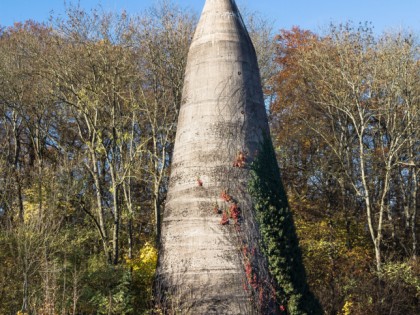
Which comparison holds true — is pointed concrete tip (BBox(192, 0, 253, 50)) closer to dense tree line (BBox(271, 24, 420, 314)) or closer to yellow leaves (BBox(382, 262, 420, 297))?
dense tree line (BBox(271, 24, 420, 314))

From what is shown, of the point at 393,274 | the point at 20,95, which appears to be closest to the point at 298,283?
the point at 393,274

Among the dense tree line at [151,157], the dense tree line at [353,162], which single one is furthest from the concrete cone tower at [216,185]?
the dense tree line at [353,162]

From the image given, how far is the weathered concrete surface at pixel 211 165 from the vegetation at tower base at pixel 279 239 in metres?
0.26

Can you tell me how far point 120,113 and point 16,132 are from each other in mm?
7081

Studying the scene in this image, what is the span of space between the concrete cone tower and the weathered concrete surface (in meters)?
0.02

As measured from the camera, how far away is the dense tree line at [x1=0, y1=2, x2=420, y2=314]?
14.6 metres

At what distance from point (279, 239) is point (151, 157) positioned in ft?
36.3

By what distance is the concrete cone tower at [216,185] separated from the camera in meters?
9.60

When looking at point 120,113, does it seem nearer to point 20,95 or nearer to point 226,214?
point 20,95

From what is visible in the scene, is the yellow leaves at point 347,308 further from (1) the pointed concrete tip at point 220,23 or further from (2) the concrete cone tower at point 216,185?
(1) the pointed concrete tip at point 220,23

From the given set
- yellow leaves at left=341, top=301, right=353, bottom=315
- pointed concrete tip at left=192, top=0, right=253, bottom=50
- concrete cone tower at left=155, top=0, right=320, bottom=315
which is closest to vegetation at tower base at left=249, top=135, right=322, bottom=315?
concrete cone tower at left=155, top=0, right=320, bottom=315

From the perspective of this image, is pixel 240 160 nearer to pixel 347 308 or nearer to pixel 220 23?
pixel 220 23

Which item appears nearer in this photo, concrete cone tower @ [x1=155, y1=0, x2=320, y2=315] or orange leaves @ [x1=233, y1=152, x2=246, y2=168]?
concrete cone tower @ [x1=155, y1=0, x2=320, y2=315]

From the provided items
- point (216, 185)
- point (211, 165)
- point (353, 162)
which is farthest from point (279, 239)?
point (353, 162)
